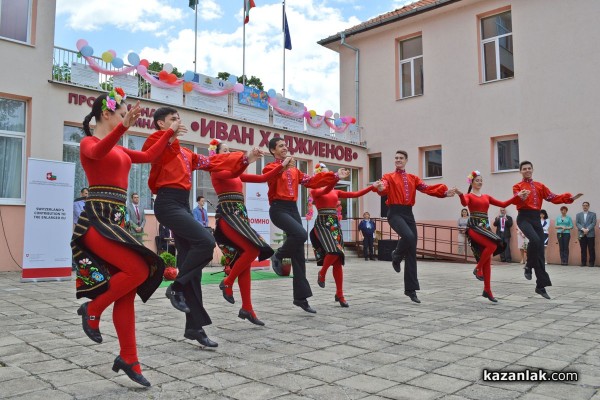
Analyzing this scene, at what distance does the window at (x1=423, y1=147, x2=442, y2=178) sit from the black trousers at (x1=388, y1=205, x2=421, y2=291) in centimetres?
1216

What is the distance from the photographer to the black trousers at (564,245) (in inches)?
601

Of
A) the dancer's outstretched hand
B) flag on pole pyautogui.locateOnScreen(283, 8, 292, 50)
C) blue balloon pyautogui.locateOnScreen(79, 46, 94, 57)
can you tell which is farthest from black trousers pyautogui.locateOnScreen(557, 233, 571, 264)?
the dancer's outstretched hand

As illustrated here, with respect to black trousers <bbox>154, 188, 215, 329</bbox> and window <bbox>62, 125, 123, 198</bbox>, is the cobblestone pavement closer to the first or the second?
black trousers <bbox>154, 188, 215, 329</bbox>

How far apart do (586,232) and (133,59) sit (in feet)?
43.1

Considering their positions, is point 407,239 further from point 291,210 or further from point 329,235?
point 291,210

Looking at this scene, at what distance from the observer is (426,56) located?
1922 cm

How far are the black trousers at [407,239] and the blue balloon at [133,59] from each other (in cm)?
877

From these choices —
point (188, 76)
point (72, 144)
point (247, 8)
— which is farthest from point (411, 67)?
point (72, 144)

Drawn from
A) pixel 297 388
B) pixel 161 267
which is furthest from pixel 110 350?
pixel 297 388

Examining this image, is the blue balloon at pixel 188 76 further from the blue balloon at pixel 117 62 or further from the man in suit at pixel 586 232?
the man in suit at pixel 586 232

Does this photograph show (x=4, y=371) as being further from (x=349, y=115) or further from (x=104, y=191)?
(x=349, y=115)

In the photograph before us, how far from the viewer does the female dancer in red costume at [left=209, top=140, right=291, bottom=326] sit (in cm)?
526

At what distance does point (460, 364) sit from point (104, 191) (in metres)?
2.76

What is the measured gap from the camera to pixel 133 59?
13109 mm
